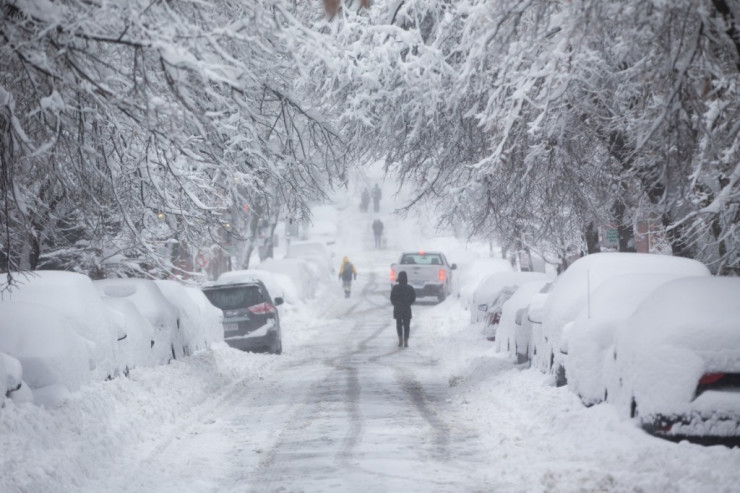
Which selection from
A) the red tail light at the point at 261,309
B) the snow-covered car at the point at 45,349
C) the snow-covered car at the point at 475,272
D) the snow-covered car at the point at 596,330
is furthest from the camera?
the snow-covered car at the point at 475,272

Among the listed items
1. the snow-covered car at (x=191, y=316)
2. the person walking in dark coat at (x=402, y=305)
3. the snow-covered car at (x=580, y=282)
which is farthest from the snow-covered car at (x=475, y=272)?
the snow-covered car at (x=580, y=282)

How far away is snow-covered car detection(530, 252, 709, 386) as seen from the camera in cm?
1227

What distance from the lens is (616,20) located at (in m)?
7.07

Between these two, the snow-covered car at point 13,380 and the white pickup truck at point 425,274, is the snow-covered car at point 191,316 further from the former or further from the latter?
the white pickup truck at point 425,274

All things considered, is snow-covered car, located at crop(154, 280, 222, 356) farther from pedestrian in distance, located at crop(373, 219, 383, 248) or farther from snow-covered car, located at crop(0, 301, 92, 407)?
pedestrian in distance, located at crop(373, 219, 383, 248)

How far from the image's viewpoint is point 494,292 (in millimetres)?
25703

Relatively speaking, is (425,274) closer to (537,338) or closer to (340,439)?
(537,338)

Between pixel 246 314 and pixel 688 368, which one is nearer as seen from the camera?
pixel 688 368

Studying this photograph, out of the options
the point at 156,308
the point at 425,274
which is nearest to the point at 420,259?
the point at 425,274

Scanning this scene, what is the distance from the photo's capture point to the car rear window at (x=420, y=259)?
42312 millimetres

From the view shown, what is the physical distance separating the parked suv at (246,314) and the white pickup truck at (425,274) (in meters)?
19.2

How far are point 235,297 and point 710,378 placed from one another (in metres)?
15.0

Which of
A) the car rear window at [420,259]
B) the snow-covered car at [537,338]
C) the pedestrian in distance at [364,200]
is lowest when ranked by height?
the snow-covered car at [537,338]

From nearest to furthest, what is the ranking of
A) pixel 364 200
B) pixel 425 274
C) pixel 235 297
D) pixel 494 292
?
pixel 235 297 < pixel 494 292 < pixel 425 274 < pixel 364 200
